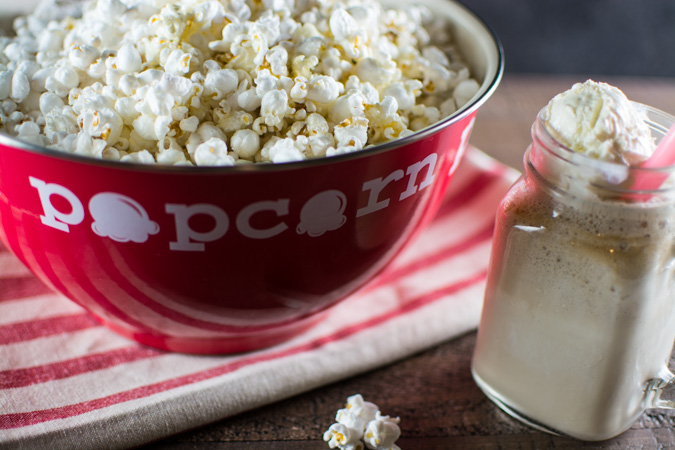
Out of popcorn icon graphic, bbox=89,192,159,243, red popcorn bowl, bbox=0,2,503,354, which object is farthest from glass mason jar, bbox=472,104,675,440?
popcorn icon graphic, bbox=89,192,159,243

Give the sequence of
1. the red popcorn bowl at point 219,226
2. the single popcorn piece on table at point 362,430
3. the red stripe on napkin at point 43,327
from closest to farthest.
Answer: the red popcorn bowl at point 219,226 → the single popcorn piece on table at point 362,430 → the red stripe on napkin at point 43,327

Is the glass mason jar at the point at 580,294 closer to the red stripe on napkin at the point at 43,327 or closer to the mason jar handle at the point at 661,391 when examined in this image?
the mason jar handle at the point at 661,391

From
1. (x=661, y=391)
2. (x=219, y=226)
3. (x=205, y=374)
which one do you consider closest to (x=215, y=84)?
(x=219, y=226)

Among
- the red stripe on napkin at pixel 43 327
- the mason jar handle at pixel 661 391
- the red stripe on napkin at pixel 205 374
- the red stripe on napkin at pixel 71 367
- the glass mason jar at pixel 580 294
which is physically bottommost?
the red stripe on napkin at pixel 43 327

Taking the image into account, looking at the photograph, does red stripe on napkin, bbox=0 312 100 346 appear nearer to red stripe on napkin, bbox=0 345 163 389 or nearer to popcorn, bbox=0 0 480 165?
red stripe on napkin, bbox=0 345 163 389

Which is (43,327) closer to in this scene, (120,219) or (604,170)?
(120,219)

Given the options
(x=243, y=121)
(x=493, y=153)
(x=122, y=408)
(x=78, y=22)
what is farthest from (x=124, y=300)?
(x=493, y=153)

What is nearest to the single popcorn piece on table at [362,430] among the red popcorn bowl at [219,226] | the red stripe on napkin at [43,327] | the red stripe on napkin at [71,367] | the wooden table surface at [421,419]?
the wooden table surface at [421,419]
